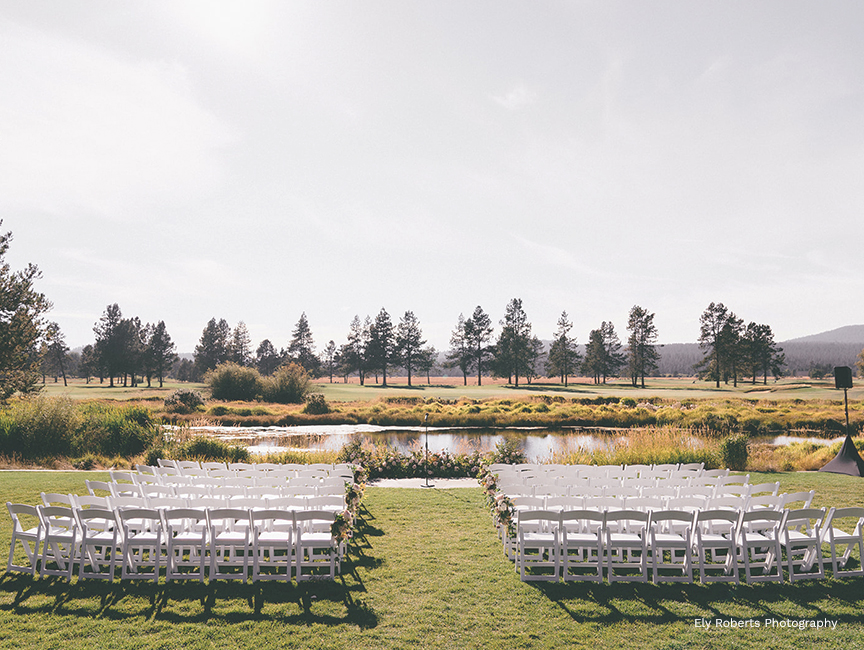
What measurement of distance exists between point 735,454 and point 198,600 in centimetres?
1549

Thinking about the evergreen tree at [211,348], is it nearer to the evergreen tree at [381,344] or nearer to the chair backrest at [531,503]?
the evergreen tree at [381,344]

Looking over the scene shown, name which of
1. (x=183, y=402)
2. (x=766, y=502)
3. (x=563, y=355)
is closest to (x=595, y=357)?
(x=563, y=355)

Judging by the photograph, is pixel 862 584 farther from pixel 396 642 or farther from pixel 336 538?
pixel 336 538

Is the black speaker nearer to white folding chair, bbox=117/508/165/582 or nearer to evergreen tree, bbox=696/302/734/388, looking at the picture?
white folding chair, bbox=117/508/165/582

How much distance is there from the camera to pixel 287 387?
Result: 48031 millimetres

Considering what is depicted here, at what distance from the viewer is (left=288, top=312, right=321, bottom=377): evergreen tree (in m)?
106

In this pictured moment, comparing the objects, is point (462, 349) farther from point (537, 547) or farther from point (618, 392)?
point (537, 547)

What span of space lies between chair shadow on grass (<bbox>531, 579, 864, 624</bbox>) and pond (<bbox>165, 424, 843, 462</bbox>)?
1893 centimetres

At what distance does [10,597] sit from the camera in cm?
582

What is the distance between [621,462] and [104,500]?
42.7ft

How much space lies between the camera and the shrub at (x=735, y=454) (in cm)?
1606

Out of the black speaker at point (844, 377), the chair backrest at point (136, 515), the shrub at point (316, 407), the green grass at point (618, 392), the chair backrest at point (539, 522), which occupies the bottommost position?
the green grass at point (618, 392)

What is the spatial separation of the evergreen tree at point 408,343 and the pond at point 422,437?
55.4 meters

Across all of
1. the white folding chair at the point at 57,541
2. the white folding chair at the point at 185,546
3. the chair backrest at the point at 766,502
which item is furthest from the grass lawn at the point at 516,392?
the chair backrest at the point at 766,502
